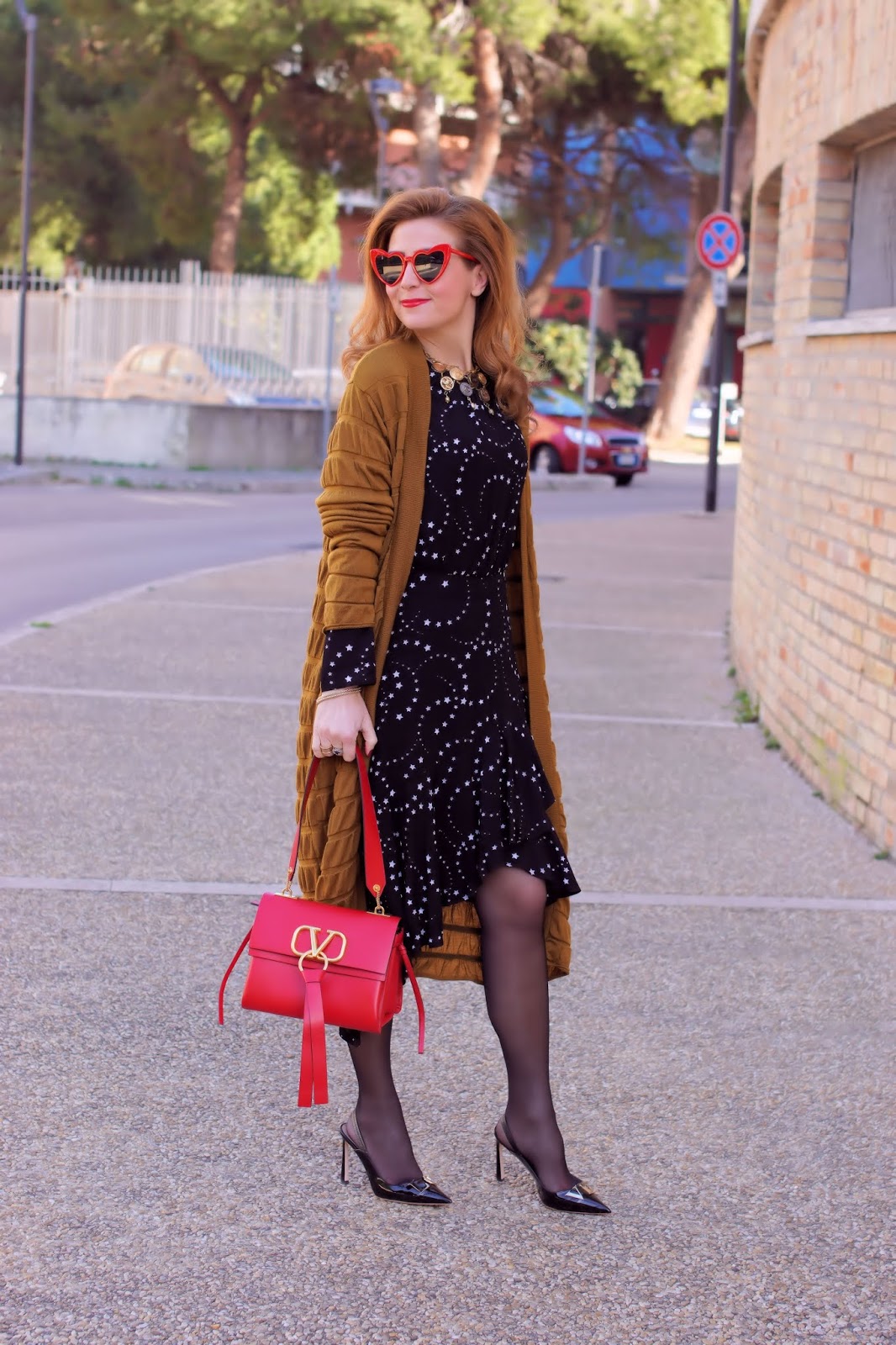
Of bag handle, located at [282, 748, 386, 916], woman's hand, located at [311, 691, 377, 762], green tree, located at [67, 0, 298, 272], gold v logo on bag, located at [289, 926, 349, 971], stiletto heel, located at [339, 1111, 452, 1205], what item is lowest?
stiletto heel, located at [339, 1111, 452, 1205]

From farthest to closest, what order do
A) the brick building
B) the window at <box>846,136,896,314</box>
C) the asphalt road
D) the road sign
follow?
1. the road sign
2. the asphalt road
3. the window at <box>846,136,896,314</box>
4. the brick building

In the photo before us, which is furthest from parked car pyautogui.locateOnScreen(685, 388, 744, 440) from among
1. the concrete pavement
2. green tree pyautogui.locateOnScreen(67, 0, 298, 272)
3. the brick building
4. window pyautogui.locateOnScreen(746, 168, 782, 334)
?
the concrete pavement

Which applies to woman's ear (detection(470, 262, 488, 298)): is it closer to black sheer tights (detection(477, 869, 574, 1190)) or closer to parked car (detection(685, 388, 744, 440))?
black sheer tights (detection(477, 869, 574, 1190))

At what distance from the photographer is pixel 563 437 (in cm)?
2694

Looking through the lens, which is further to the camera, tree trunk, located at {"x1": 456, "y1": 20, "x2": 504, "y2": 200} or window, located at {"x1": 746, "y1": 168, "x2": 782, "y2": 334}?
tree trunk, located at {"x1": 456, "y1": 20, "x2": 504, "y2": 200}

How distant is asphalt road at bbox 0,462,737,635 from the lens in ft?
41.3

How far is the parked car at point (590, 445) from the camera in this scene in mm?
26859

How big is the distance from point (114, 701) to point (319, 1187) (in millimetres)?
4941

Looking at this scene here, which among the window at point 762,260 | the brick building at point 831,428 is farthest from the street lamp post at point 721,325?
the brick building at point 831,428

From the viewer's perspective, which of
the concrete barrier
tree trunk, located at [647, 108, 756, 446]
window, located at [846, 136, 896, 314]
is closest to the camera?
window, located at [846, 136, 896, 314]

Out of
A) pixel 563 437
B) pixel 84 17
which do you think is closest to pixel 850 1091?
pixel 563 437

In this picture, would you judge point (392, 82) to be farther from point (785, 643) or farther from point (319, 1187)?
point (319, 1187)

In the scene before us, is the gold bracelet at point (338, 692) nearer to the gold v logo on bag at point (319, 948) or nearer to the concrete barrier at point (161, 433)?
the gold v logo on bag at point (319, 948)

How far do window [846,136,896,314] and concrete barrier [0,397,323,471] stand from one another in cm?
1768
